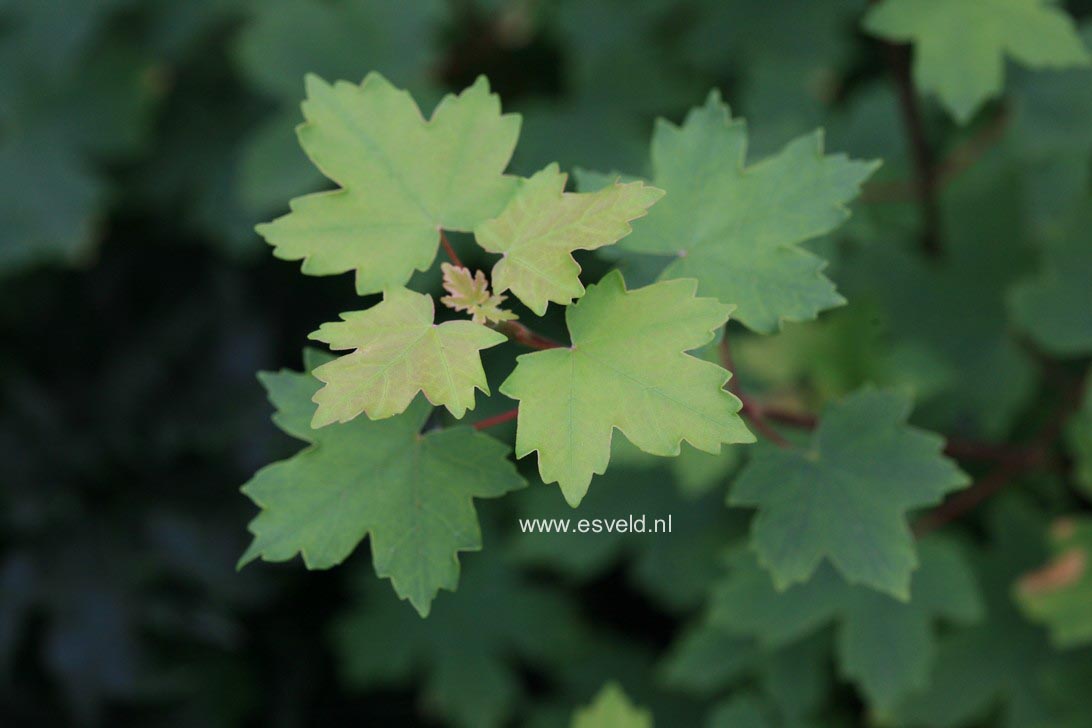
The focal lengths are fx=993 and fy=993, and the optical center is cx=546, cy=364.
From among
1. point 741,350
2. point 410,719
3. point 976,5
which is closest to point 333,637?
point 410,719

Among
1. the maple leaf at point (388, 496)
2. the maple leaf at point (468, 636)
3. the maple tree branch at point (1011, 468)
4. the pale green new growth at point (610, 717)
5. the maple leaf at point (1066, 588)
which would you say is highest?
the maple leaf at point (388, 496)

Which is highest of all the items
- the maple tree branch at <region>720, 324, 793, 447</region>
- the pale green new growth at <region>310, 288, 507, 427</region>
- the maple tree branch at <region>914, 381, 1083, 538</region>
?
the pale green new growth at <region>310, 288, 507, 427</region>

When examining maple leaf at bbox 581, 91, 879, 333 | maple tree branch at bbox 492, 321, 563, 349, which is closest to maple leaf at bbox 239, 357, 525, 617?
maple tree branch at bbox 492, 321, 563, 349

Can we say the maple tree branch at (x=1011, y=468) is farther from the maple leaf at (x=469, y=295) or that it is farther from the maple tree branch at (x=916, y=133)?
the maple leaf at (x=469, y=295)

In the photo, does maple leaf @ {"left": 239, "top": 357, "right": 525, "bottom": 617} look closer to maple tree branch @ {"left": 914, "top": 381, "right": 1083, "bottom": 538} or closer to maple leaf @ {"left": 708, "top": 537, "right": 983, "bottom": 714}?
maple leaf @ {"left": 708, "top": 537, "right": 983, "bottom": 714}

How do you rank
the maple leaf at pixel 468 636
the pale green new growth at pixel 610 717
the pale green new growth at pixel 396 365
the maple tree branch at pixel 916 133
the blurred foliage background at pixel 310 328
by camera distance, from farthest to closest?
the maple leaf at pixel 468 636, the blurred foliage background at pixel 310 328, the maple tree branch at pixel 916 133, the pale green new growth at pixel 610 717, the pale green new growth at pixel 396 365

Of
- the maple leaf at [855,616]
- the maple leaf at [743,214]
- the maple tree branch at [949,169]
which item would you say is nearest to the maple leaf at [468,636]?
the maple leaf at [855,616]

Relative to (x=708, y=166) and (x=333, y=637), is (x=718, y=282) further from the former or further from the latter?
(x=333, y=637)
